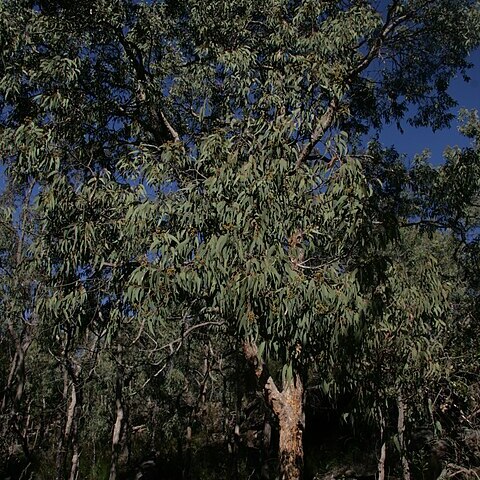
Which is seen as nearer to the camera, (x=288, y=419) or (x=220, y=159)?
(x=220, y=159)

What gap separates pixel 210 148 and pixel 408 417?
14.5 feet

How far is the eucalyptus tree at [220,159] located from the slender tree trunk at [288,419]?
0.05ft

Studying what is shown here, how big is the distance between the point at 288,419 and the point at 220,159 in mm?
2678

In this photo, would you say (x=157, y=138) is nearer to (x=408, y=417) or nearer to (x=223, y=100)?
(x=223, y=100)

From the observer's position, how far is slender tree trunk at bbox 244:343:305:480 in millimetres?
5633

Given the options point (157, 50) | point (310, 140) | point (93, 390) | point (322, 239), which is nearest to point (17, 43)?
point (157, 50)

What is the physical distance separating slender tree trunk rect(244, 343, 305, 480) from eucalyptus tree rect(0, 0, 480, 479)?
0.05ft

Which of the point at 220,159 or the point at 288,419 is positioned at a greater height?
the point at 220,159

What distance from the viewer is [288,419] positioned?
5.81 m

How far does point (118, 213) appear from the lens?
5.41 meters

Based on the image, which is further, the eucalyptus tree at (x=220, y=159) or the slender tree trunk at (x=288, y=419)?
the slender tree trunk at (x=288, y=419)

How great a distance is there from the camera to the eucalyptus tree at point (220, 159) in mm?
4574

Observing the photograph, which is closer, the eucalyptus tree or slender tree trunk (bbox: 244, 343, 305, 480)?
the eucalyptus tree

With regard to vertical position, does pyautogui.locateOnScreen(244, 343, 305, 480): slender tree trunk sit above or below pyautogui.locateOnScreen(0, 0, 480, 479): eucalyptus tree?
below
